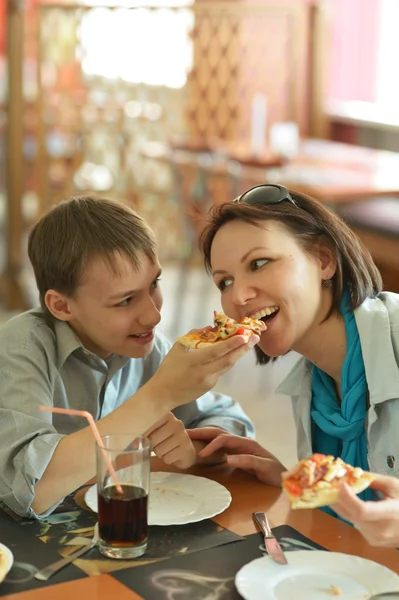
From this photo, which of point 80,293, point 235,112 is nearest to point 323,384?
point 80,293

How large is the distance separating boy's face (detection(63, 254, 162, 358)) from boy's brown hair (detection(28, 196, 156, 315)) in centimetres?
1

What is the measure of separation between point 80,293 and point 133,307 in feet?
0.34

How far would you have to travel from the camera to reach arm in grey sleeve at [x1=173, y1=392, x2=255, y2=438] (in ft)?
6.06

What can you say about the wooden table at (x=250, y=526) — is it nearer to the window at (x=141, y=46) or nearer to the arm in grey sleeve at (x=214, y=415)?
the arm in grey sleeve at (x=214, y=415)

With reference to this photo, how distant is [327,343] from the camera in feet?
5.70

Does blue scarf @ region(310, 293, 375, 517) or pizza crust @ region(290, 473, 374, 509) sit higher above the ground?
pizza crust @ region(290, 473, 374, 509)

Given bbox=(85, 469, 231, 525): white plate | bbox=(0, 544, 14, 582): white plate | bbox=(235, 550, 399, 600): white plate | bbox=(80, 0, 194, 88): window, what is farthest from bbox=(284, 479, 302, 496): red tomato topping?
bbox=(80, 0, 194, 88): window

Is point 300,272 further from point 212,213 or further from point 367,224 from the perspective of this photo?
point 367,224

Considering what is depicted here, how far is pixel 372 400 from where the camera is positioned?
164 centimetres

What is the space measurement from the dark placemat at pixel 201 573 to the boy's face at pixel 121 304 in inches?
20.0

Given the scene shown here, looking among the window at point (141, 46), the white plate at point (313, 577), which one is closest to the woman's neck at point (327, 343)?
the white plate at point (313, 577)

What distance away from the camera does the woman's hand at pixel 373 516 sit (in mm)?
1155

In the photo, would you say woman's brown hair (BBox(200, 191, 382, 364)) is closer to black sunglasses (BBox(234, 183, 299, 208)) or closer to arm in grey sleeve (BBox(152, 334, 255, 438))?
black sunglasses (BBox(234, 183, 299, 208))

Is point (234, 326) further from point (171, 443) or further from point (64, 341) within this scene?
point (64, 341)
